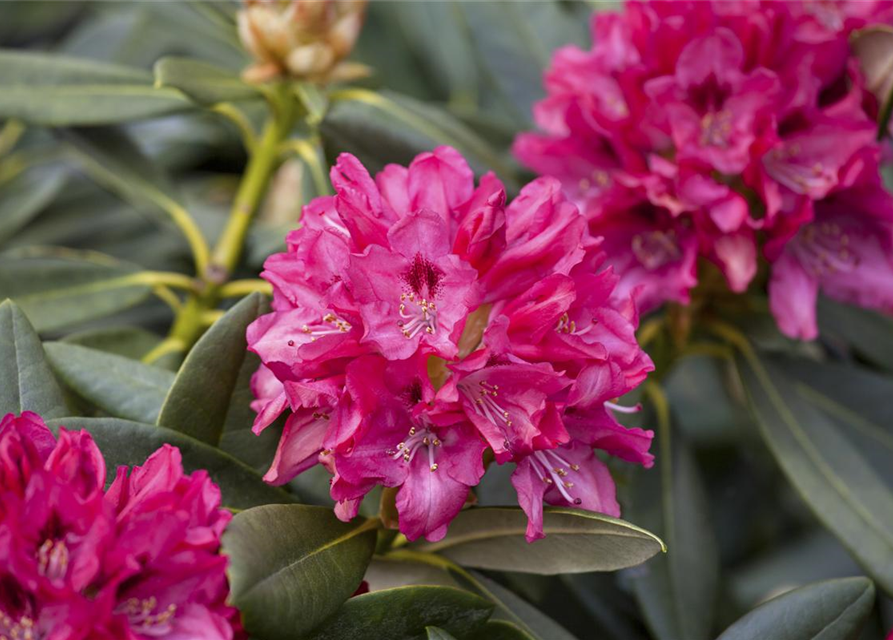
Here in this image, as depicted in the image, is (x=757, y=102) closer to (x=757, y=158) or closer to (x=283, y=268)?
(x=757, y=158)

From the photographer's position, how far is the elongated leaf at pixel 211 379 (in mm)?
853

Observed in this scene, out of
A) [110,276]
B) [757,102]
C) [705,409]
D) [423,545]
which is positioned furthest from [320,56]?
[705,409]

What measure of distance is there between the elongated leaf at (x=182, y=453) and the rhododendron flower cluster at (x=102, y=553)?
0.27ft

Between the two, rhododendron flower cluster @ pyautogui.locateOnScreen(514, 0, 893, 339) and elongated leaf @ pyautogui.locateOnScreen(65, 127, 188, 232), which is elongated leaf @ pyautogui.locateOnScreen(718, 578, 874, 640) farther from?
elongated leaf @ pyautogui.locateOnScreen(65, 127, 188, 232)

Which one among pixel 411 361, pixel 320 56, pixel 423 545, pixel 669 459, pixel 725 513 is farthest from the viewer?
pixel 725 513

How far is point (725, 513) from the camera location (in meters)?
1.62

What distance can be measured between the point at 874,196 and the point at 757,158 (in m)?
0.15

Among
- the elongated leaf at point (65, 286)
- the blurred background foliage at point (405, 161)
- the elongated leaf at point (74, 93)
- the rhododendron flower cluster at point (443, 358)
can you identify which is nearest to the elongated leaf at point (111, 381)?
the blurred background foliage at point (405, 161)

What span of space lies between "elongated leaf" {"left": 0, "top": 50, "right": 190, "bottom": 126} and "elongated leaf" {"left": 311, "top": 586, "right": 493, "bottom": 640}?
28.8 inches

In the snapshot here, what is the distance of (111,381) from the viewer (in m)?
0.92

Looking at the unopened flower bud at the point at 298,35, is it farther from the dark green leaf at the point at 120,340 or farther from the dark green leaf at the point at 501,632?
the dark green leaf at the point at 501,632

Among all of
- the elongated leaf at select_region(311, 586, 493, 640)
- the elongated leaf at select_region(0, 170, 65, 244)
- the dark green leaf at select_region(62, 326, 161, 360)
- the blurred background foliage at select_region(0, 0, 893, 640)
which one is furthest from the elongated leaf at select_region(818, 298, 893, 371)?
the elongated leaf at select_region(0, 170, 65, 244)

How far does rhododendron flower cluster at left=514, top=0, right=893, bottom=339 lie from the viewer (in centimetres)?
107

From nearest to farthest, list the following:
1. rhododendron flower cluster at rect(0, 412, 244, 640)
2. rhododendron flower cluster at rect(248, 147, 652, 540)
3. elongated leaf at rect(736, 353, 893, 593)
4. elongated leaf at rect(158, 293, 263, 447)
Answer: rhododendron flower cluster at rect(0, 412, 244, 640) → rhododendron flower cluster at rect(248, 147, 652, 540) → elongated leaf at rect(158, 293, 263, 447) → elongated leaf at rect(736, 353, 893, 593)
